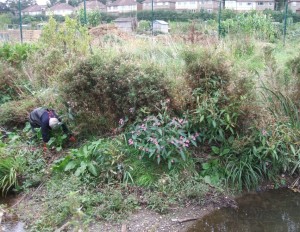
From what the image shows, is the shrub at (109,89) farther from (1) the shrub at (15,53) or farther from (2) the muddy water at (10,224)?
(1) the shrub at (15,53)

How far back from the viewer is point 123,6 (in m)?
20.6

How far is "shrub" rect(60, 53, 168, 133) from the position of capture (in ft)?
16.4

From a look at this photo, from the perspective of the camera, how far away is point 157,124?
462 cm

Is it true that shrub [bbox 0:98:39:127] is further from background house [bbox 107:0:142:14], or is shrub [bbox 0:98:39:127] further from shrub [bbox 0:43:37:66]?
background house [bbox 107:0:142:14]

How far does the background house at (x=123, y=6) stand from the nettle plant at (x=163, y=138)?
51.8 feet

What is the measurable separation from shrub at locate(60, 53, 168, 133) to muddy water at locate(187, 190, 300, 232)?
5.56 feet

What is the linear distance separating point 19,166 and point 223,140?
2.83 meters

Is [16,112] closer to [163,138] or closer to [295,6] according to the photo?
[163,138]

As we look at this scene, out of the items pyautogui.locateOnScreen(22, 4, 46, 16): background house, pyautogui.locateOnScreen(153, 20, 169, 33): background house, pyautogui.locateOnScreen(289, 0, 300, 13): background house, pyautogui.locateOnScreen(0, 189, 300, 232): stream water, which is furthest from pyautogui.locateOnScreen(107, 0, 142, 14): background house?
pyautogui.locateOnScreen(0, 189, 300, 232): stream water

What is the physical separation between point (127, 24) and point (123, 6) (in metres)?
3.19

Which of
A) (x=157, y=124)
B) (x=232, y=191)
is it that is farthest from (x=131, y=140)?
(x=232, y=191)

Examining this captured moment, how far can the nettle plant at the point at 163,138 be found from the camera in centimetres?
450

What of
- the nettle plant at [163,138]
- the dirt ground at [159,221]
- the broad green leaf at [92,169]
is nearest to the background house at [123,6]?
the nettle plant at [163,138]

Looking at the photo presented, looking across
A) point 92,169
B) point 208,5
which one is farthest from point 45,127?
point 208,5
